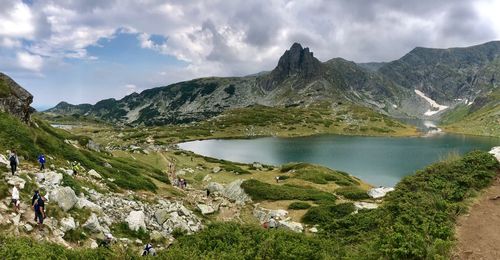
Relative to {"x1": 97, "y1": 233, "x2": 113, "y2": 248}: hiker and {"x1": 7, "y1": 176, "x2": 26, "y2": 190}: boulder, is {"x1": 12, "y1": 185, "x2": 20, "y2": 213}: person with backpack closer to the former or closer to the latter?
{"x1": 7, "y1": 176, "x2": 26, "y2": 190}: boulder

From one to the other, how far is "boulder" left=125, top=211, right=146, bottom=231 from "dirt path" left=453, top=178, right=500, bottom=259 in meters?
21.8

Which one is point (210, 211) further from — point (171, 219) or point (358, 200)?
point (358, 200)

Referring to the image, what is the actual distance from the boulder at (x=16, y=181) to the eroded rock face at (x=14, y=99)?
63.6 feet

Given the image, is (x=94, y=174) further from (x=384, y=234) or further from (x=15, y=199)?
(x=384, y=234)

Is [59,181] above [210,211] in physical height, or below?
above

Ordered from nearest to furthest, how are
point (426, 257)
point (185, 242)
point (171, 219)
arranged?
point (426, 257)
point (185, 242)
point (171, 219)

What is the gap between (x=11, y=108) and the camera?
4412 centimetres

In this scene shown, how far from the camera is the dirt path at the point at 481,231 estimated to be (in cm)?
1883

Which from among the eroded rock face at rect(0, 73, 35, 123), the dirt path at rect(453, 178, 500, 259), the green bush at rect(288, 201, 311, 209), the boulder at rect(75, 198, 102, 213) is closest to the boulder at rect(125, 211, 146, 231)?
the boulder at rect(75, 198, 102, 213)

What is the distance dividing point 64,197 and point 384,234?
21.8 metres

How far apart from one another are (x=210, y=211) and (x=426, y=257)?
27.0 metres

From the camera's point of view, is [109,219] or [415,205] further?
[109,219]

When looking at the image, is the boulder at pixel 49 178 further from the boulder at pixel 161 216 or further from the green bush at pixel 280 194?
the green bush at pixel 280 194

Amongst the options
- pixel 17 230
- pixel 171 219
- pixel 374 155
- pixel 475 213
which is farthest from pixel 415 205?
pixel 374 155
